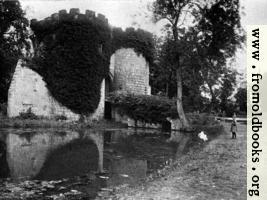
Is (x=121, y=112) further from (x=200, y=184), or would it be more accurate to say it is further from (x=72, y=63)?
(x=200, y=184)

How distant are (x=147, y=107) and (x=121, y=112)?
328cm

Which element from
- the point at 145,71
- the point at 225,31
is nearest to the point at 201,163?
the point at 225,31

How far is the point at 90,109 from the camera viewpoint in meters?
27.1

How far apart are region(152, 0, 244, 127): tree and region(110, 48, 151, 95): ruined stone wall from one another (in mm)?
7116

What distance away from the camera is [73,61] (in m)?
26.7

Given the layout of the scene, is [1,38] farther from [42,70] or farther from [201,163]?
[201,163]

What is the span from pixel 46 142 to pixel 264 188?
34.6 feet

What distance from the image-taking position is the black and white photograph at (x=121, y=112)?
296 inches

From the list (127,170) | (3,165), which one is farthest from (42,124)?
(127,170)

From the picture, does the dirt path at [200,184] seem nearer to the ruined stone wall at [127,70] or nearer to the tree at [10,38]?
the ruined stone wall at [127,70]

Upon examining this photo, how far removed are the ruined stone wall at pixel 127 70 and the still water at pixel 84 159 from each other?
54.4ft

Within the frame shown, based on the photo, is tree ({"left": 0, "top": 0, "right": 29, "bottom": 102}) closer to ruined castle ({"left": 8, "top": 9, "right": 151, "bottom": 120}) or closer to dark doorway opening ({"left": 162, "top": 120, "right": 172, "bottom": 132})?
ruined castle ({"left": 8, "top": 9, "right": 151, "bottom": 120})

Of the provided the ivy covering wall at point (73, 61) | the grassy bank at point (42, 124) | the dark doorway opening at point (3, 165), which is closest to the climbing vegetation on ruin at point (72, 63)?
the ivy covering wall at point (73, 61)

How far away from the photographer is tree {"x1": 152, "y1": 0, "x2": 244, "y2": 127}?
22.5 meters
